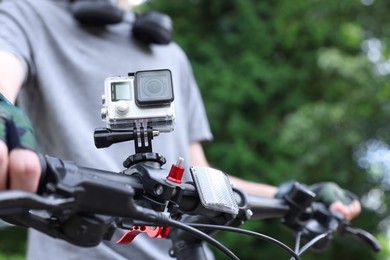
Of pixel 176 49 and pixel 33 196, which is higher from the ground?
pixel 176 49

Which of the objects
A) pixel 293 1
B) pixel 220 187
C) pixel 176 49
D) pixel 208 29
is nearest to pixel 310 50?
pixel 293 1

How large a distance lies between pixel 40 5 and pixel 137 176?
87 cm

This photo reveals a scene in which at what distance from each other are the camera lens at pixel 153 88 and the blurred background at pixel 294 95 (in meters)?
5.53

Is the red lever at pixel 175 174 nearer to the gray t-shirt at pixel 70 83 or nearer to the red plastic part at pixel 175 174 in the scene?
the red plastic part at pixel 175 174

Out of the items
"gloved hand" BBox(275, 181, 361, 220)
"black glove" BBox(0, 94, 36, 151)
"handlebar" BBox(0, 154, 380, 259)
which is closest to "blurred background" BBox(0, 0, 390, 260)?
"gloved hand" BBox(275, 181, 361, 220)

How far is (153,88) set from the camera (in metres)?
0.96

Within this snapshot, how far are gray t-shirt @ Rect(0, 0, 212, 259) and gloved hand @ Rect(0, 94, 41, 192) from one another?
0.66 metres

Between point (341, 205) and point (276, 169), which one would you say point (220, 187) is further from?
point (276, 169)

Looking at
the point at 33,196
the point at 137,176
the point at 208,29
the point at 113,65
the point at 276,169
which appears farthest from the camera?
the point at 208,29

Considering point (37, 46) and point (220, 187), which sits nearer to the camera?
point (220, 187)

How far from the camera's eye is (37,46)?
5.09 feet

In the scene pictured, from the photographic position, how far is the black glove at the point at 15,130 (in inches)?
29.3

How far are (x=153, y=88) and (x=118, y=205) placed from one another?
23 centimetres

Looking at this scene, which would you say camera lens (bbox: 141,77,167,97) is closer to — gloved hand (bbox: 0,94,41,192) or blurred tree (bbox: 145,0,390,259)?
gloved hand (bbox: 0,94,41,192)
